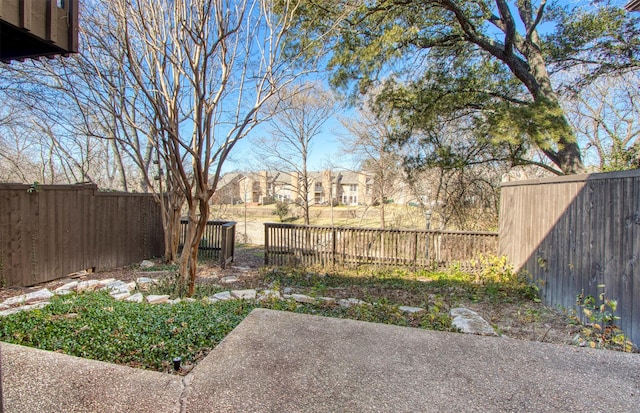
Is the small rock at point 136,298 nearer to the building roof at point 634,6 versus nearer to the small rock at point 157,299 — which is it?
the small rock at point 157,299

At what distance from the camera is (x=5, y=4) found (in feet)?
4.14

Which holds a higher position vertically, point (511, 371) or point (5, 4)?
point (5, 4)

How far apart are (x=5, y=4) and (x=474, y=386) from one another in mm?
2542

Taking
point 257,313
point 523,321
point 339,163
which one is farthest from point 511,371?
point 339,163

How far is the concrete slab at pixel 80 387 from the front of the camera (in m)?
1.37

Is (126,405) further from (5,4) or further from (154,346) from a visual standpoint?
(5,4)

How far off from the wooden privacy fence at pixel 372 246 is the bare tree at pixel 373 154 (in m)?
4.52

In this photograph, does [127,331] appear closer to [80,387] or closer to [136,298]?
[80,387]

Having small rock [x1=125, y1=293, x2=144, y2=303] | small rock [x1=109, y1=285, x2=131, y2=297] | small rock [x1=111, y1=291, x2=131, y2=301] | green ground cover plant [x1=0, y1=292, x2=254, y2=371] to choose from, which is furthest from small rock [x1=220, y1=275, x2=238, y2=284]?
green ground cover plant [x1=0, y1=292, x2=254, y2=371]

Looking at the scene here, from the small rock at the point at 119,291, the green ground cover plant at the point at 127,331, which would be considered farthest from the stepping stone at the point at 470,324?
the small rock at the point at 119,291

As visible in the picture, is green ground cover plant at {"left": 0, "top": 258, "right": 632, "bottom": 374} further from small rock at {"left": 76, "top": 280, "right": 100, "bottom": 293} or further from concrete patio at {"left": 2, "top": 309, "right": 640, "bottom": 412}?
small rock at {"left": 76, "top": 280, "right": 100, "bottom": 293}

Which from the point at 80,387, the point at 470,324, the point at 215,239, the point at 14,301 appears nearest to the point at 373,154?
the point at 215,239

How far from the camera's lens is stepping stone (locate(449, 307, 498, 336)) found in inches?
113

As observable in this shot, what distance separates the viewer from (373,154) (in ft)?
39.9
